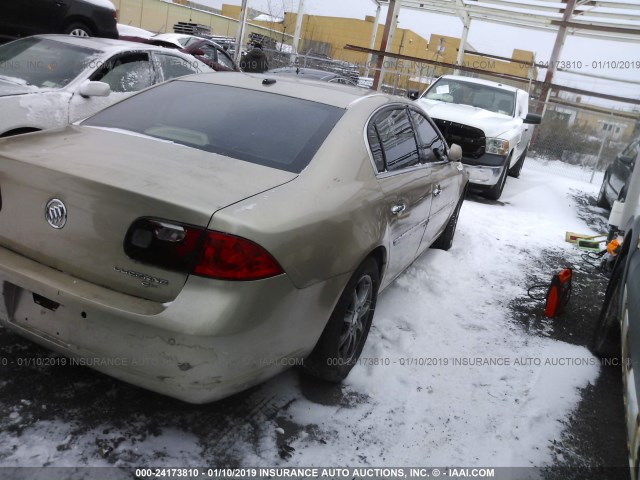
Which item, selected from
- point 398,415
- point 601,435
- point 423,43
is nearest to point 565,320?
point 601,435

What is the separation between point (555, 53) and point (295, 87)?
13.9 metres

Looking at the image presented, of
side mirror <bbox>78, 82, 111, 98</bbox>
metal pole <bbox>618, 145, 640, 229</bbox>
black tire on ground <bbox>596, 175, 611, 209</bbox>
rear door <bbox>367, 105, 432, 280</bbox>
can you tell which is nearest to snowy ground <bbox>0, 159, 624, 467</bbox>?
rear door <bbox>367, 105, 432, 280</bbox>

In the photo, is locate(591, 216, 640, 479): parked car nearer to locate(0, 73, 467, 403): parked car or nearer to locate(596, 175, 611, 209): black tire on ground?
locate(0, 73, 467, 403): parked car

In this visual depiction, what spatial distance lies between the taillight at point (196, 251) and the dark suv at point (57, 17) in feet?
26.7

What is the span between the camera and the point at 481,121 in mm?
8359

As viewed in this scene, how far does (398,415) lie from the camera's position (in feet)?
9.35

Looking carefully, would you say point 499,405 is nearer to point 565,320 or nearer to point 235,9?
point 565,320

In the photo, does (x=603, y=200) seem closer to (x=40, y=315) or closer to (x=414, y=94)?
(x=414, y=94)

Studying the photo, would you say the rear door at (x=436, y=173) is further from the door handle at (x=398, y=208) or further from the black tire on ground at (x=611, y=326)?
the black tire on ground at (x=611, y=326)

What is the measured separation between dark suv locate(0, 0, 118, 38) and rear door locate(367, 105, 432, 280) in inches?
284

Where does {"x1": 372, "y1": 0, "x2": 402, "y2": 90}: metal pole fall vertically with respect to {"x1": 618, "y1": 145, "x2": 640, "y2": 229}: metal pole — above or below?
above

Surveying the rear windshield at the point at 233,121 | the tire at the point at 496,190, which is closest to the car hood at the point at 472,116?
the tire at the point at 496,190

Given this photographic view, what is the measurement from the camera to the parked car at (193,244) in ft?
6.81

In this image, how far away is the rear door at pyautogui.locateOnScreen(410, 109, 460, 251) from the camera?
4137 millimetres
